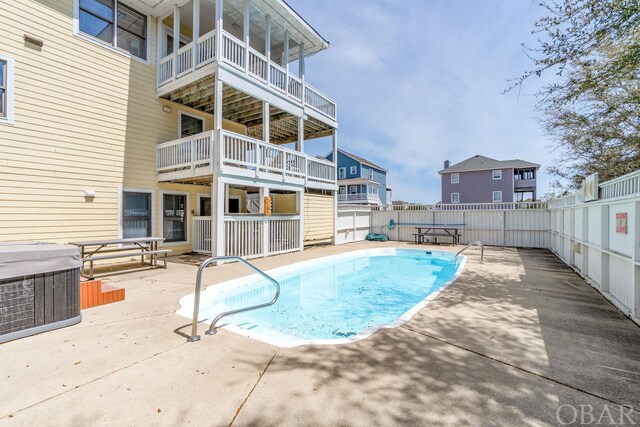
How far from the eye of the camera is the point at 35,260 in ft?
10.7

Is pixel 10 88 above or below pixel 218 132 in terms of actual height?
above

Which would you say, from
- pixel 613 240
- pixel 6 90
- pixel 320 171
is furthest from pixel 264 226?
pixel 613 240

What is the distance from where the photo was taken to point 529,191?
96.5 feet

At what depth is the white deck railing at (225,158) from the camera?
25.6 ft

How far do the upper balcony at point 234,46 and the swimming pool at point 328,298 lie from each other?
6179 mm

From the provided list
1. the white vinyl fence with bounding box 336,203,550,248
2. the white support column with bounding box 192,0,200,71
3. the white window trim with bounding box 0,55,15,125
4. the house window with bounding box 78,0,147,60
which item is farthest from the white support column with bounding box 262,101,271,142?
the white vinyl fence with bounding box 336,203,550,248

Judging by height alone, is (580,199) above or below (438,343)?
above

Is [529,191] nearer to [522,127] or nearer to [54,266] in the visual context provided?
[522,127]

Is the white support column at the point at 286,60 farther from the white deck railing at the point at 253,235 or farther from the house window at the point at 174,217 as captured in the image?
the house window at the point at 174,217

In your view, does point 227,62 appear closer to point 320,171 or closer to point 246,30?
point 246,30

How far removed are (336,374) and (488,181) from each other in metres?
31.2

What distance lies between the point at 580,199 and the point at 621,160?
4398 mm

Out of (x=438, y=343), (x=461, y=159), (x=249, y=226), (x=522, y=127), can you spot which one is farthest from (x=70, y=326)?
(x=461, y=159)

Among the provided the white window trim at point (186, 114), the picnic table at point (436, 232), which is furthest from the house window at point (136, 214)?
the picnic table at point (436, 232)
